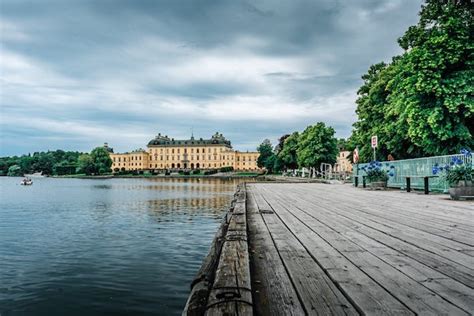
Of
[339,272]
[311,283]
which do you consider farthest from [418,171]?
[311,283]

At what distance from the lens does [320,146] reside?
56.0 metres

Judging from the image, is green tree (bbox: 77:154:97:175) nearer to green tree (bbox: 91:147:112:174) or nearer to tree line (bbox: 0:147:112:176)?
tree line (bbox: 0:147:112:176)

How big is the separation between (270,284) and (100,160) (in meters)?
144

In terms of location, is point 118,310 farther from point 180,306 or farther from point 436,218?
point 436,218

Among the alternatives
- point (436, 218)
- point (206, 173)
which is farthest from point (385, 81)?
point (206, 173)

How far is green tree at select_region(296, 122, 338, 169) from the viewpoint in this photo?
56.3 metres

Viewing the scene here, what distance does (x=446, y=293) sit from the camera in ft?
9.02

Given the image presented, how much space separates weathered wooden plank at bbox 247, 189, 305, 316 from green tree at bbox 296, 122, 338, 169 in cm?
5290

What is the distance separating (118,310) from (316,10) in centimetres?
1945

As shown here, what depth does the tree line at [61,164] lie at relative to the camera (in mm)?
136000

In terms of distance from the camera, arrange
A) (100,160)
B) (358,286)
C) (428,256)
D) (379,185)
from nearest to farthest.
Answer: (358,286)
(428,256)
(379,185)
(100,160)

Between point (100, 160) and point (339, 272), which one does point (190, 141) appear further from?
point (339, 272)

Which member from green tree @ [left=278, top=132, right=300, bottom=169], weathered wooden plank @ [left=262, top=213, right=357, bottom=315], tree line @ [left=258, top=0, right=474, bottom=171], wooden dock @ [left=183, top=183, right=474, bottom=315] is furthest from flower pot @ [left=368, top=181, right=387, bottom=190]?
green tree @ [left=278, top=132, right=300, bottom=169]

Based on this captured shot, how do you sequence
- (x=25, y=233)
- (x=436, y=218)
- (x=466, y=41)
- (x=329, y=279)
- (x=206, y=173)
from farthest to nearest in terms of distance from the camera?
(x=206, y=173) → (x=466, y=41) → (x=25, y=233) → (x=436, y=218) → (x=329, y=279)
